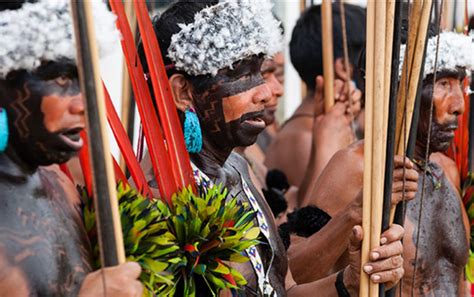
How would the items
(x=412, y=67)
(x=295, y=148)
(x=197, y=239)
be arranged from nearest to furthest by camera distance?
(x=197, y=239), (x=412, y=67), (x=295, y=148)

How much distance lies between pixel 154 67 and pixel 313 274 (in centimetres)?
104

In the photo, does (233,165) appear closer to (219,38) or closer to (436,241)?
(219,38)

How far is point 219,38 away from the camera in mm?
3148

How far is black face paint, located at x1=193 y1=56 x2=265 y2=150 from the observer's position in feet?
10.5

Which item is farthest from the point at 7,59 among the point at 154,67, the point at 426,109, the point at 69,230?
the point at 426,109

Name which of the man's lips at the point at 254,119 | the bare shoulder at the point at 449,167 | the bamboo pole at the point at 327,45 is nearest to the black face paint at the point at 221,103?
the man's lips at the point at 254,119

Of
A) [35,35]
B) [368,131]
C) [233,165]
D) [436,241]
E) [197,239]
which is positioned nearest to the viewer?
[35,35]

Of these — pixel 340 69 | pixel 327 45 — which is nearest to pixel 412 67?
pixel 327 45

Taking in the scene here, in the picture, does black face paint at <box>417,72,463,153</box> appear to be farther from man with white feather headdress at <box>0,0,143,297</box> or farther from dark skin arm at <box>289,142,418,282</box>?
man with white feather headdress at <box>0,0,143,297</box>

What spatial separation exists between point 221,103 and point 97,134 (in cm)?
101

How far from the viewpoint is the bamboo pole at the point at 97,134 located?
2209 millimetres

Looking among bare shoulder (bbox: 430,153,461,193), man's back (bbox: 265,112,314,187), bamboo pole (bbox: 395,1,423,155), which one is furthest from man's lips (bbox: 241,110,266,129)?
man's back (bbox: 265,112,314,187)

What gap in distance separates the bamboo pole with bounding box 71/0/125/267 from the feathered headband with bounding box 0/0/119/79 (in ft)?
0.55

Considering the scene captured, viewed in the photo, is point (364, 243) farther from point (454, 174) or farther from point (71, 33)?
point (454, 174)
